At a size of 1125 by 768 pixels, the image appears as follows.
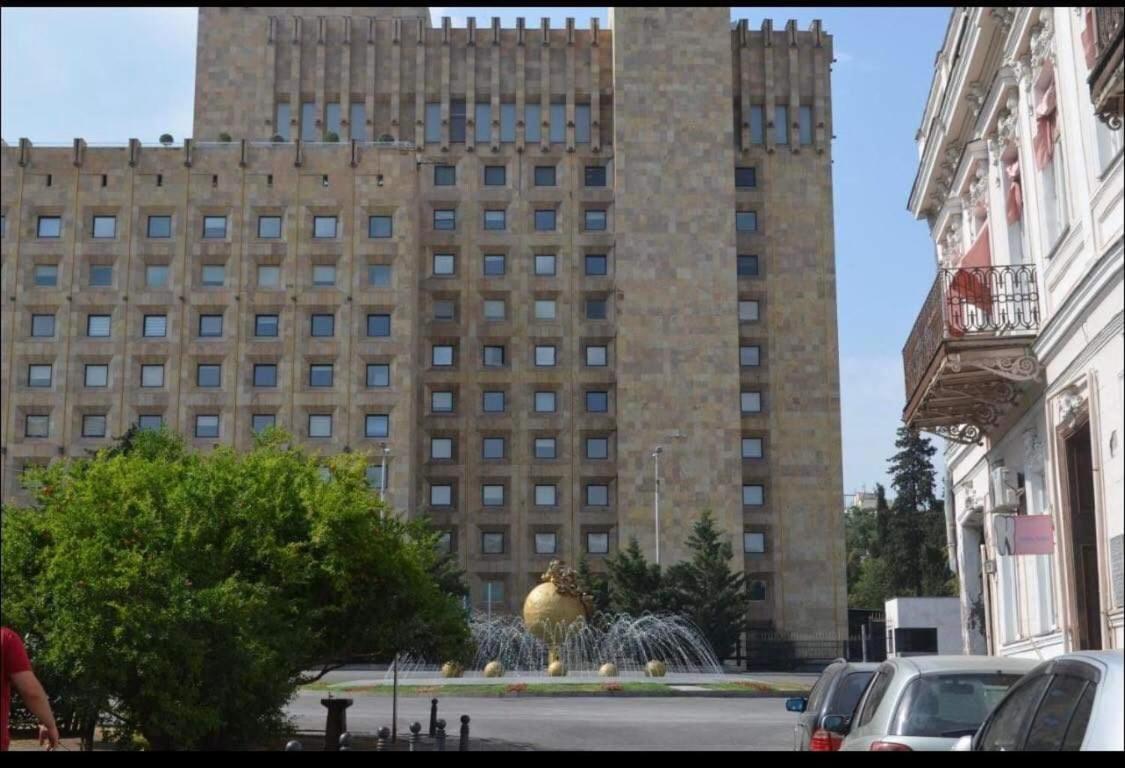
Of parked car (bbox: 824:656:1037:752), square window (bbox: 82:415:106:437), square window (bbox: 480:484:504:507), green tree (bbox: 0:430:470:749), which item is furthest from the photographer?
square window (bbox: 480:484:504:507)

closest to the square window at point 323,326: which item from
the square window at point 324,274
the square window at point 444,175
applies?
the square window at point 324,274

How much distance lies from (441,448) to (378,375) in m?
5.77

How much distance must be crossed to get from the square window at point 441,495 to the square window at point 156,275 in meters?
17.6

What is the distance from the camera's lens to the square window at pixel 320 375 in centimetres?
7306

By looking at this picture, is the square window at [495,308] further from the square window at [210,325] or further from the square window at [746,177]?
the square window at [746,177]

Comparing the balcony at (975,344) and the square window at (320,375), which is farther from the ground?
the square window at (320,375)

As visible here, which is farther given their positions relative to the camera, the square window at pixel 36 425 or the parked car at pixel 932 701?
the square window at pixel 36 425

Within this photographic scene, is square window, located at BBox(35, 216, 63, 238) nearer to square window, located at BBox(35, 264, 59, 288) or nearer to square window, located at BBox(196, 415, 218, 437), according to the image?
square window, located at BBox(35, 264, 59, 288)

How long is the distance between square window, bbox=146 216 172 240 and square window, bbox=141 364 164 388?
22.6 ft

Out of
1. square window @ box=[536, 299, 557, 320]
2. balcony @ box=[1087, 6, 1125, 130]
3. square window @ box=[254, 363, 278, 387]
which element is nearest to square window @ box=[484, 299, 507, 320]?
square window @ box=[536, 299, 557, 320]

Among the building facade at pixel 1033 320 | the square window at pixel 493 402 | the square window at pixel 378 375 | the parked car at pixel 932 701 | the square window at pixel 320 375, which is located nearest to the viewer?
the parked car at pixel 932 701

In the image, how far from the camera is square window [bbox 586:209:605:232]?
77.8 meters

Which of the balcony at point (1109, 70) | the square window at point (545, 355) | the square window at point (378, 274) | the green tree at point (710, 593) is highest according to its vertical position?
the square window at point (378, 274)

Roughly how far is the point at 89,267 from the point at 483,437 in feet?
73.4
